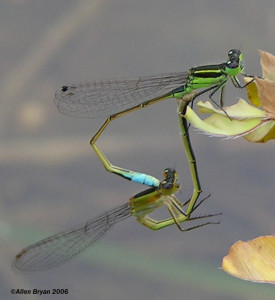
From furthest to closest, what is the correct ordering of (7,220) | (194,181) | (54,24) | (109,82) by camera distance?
(54,24) → (7,220) → (109,82) → (194,181)

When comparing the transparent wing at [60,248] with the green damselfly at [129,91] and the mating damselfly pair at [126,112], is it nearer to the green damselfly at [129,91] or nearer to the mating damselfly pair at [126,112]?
the mating damselfly pair at [126,112]

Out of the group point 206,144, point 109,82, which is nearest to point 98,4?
point 206,144

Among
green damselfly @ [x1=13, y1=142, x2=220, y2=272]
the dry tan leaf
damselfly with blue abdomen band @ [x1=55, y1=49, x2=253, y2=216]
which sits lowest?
the dry tan leaf

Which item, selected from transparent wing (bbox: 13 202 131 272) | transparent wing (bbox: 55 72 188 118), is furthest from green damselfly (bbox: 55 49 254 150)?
transparent wing (bbox: 13 202 131 272)

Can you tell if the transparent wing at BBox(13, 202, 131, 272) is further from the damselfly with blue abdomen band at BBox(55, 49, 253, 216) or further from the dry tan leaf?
the dry tan leaf

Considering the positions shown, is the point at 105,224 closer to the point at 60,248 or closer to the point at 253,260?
the point at 60,248

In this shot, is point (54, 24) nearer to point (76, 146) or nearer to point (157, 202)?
point (76, 146)

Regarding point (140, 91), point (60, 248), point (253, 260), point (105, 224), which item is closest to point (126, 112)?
point (140, 91)
